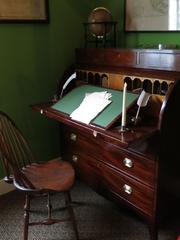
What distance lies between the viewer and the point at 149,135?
159 cm

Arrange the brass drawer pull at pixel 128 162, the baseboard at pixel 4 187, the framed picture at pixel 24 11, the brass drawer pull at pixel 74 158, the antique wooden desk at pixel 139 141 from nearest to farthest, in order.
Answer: the antique wooden desk at pixel 139 141, the brass drawer pull at pixel 128 162, the framed picture at pixel 24 11, the brass drawer pull at pixel 74 158, the baseboard at pixel 4 187

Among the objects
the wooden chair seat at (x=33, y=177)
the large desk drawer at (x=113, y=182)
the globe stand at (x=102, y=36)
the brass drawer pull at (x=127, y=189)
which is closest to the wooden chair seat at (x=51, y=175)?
the wooden chair seat at (x=33, y=177)

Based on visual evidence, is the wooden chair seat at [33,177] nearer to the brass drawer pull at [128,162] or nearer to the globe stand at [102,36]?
the brass drawer pull at [128,162]

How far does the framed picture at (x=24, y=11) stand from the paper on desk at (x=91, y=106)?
2.92ft

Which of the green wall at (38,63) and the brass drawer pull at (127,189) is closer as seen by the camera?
the brass drawer pull at (127,189)

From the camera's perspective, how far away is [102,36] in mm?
2408

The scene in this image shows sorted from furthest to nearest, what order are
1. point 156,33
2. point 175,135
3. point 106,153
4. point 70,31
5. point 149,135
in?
1. point 70,31
2. point 156,33
3. point 106,153
4. point 175,135
5. point 149,135

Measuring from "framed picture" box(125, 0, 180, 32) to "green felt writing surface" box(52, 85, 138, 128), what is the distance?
0.65 meters

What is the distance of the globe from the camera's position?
7.43 ft

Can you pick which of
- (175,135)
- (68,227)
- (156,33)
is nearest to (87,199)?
(68,227)

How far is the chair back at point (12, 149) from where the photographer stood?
169cm

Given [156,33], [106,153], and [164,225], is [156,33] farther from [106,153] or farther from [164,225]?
[164,225]

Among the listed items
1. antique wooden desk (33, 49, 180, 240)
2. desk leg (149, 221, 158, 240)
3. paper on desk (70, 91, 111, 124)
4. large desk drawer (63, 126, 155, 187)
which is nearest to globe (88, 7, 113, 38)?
antique wooden desk (33, 49, 180, 240)

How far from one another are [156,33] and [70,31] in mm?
832
